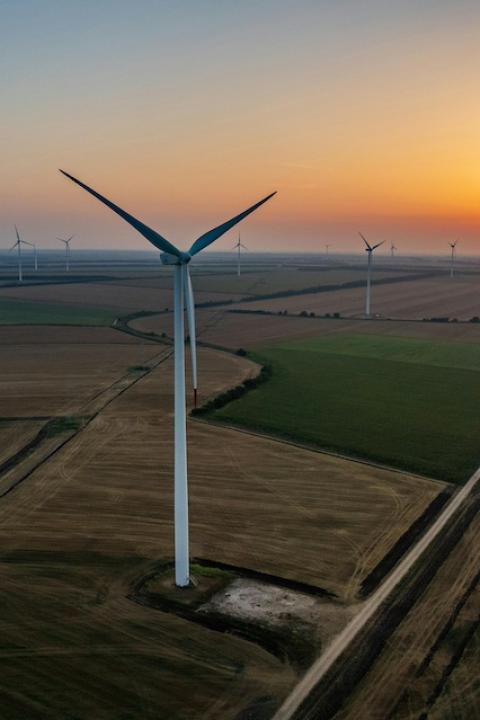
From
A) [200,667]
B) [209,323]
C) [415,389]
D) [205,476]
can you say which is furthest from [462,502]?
[209,323]

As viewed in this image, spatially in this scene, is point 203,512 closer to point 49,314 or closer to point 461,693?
point 461,693

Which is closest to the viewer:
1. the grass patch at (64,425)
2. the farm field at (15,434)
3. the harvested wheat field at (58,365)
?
the farm field at (15,434)

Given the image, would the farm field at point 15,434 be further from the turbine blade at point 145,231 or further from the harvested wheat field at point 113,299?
the harvested wheat field at point 113,299

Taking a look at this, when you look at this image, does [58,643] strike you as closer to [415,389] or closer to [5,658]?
[5,658]

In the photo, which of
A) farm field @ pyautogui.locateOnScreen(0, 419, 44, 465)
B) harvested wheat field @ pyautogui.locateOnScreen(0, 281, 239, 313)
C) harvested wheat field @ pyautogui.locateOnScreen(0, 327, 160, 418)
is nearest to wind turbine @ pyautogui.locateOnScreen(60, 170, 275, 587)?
farm field @ pyautogui.locateOnScreen(0, 419, 44, 465)

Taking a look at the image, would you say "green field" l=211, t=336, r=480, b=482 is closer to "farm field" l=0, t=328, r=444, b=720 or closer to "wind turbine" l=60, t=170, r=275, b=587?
"farm field" l=0, t=328, r=444, b=720

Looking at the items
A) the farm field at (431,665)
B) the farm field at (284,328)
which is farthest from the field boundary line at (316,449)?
the farm field at (284,328)

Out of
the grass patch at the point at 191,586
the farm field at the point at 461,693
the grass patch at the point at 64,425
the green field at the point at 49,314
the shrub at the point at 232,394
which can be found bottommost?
the farm field at the point at 461,693
